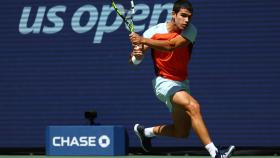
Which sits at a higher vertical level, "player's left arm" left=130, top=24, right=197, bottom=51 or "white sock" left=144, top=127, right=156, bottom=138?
Answer: "player's left arm" left=130, top=24, right=197, bottom=51

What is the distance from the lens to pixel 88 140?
11609 millimetres

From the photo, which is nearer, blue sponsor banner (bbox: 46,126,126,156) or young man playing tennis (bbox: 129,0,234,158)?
young man playing tennis (bbox: 129,0,234,158)

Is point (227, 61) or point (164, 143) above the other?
point (227, 61)

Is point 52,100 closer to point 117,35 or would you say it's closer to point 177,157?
point 117,35

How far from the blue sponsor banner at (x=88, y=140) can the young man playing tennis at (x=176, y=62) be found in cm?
325

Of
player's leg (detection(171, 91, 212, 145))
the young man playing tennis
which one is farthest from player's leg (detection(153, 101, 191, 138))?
player's leg (detection(171, 91, 212, 145))

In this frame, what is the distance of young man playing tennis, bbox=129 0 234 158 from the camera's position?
7.70m

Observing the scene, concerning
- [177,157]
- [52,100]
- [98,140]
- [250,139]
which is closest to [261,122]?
[250,139]

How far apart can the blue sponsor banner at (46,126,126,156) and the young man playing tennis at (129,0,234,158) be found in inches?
128

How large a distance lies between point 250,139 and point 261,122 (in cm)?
28

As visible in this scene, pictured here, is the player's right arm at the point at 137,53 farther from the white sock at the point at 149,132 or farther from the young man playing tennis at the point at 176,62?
the white sock at the point at 149,132

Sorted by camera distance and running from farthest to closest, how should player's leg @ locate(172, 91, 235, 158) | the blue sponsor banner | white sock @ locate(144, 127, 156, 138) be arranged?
the blue sponsor banner
white sock @ locate(144, 127, 156, 138)
player's leg @ locate(172, 91, 235, 158)

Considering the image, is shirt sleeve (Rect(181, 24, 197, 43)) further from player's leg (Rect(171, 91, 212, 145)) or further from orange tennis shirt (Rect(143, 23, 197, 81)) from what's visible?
player's leg (Rect(171, 91, 212, 145))

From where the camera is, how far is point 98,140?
456 inches
